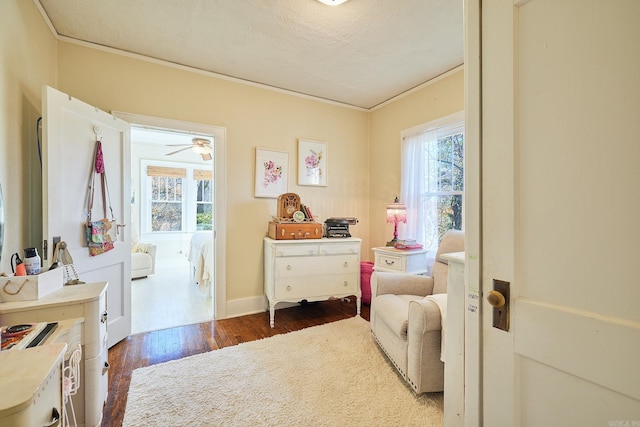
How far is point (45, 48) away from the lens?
203cm

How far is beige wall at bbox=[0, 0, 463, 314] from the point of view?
1.68 meters

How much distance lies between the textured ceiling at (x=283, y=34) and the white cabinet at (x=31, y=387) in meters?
2.22

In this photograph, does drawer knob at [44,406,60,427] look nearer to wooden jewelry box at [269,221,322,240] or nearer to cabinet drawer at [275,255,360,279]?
cabinet drawer at [275,255,360,279]

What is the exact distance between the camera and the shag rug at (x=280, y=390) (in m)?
1.51

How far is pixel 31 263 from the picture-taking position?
1.35m

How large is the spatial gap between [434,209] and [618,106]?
2.50 metres

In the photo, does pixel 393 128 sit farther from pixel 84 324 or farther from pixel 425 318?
pixel 84 324

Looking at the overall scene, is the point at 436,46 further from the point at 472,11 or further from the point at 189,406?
the point at 189,406

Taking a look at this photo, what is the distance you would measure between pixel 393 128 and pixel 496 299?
3.06 m

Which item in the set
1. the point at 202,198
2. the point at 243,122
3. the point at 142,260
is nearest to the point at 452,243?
the point at 243,122

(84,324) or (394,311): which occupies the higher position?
(84,324)

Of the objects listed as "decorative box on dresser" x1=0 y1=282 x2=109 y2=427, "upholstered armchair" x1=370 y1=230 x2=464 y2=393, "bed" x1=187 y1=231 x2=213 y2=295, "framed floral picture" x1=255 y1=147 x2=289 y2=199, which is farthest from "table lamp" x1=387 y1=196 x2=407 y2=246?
"decorative box on dresser" x1=0 y1=282 x2=109 y2=427

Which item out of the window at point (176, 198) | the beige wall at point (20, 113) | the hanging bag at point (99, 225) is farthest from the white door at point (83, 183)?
the window at point (176, 198)

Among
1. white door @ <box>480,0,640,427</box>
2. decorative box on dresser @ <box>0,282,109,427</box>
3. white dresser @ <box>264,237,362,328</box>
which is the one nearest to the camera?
white door @ <box>480,0,640,427</box>
